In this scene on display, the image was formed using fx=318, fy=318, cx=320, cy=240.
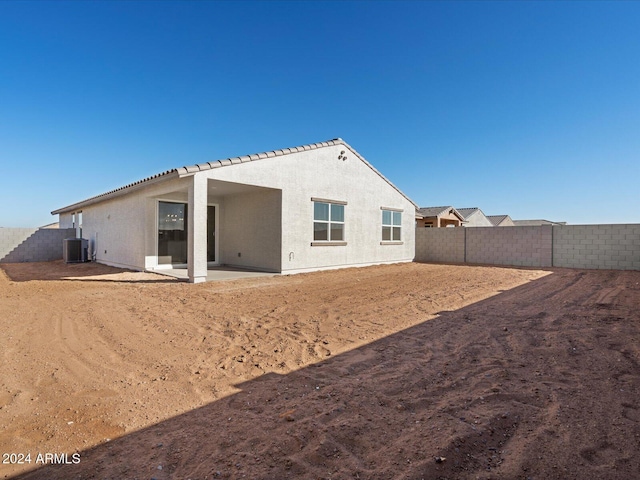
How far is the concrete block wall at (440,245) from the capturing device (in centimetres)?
1767

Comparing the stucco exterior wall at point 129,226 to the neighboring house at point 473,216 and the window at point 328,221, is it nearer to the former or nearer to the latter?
the window at point 328,221

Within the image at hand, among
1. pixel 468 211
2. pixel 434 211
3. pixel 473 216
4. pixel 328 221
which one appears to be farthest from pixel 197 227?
pixel 473 216

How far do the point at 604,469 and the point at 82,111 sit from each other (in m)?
17.1

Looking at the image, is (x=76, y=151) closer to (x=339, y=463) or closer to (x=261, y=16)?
(x=261, y=16)

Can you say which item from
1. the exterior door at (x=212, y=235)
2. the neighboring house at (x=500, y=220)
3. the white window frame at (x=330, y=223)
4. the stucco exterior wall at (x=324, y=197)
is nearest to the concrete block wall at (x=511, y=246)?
the stucco exterior wall at (x=324, y=197)

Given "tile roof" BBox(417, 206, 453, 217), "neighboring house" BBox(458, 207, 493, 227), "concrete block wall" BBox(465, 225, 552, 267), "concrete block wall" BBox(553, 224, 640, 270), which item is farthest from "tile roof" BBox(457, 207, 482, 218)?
"concrete block wall" BBox(553, 224, 640, 270)

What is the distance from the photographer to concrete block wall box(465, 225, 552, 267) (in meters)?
15.1

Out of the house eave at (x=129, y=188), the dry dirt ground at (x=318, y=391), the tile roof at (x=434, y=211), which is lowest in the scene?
the dry dirt ground at (x=318, y=391)

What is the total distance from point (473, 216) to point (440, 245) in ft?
63.7

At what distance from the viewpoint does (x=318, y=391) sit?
300cm

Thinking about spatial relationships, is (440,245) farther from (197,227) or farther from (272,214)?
(197,227)

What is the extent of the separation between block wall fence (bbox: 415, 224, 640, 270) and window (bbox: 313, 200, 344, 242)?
7.74 meters

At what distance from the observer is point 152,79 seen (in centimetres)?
1259

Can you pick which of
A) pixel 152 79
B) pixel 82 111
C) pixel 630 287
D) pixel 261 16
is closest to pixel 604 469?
pixel 630 287
